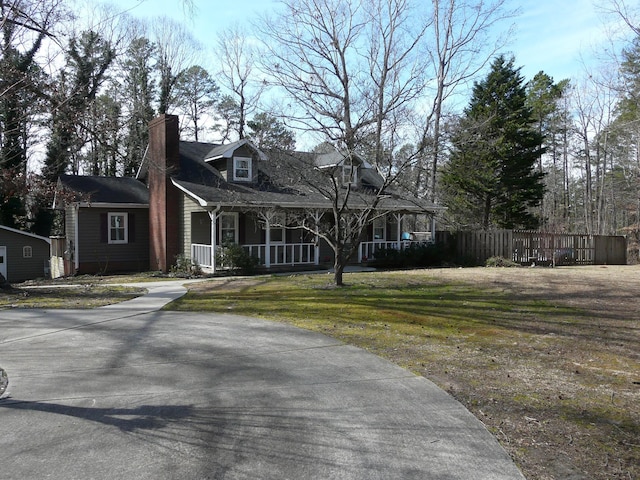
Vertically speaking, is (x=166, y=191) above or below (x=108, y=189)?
below

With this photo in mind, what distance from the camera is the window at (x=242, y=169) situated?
21953mm

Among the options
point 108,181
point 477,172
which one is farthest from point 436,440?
point 477,172

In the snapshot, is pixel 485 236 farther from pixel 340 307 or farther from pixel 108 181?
pixel 108 181

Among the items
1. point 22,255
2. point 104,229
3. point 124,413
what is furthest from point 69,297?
point 22,255

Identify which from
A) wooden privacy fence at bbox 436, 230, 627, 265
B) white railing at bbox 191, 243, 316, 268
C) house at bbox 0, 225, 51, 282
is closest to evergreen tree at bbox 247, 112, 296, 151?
white railing at bbox 191, 243, 316, 268


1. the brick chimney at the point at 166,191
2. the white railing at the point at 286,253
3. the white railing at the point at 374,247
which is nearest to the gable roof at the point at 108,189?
the brick chimney at the point at 166,191

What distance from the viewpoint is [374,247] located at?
23797 mm

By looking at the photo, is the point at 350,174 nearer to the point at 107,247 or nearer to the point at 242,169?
the point at 242,169

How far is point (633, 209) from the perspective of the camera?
34.1 m

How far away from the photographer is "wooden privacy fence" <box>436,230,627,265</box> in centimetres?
2259

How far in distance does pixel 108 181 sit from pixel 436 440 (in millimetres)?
23365

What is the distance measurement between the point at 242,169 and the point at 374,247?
6.97 m

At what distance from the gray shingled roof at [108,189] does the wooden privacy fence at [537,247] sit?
1440 cm

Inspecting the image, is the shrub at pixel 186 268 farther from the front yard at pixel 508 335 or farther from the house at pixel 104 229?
the house at pixel 104 229
